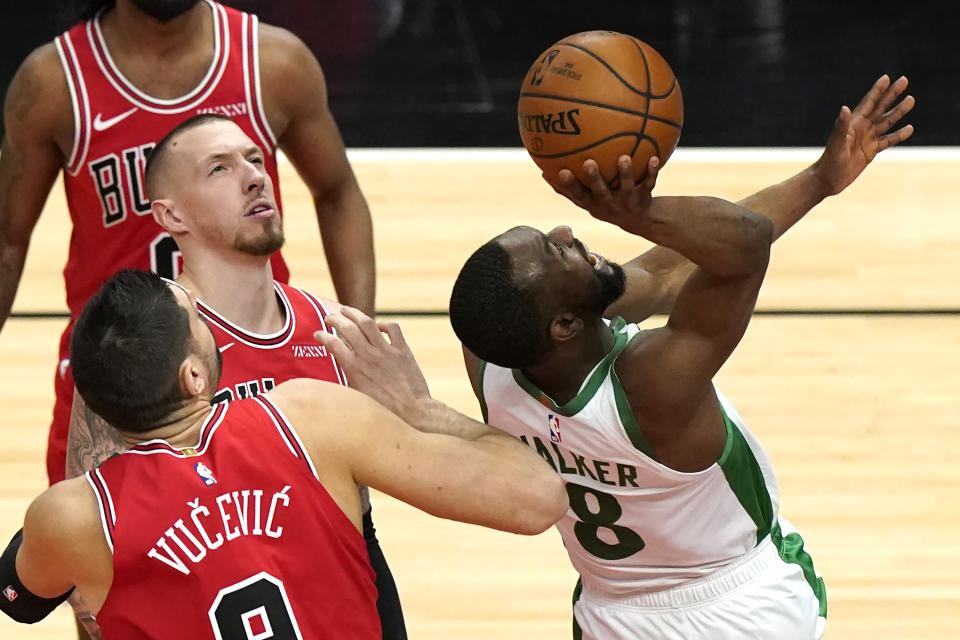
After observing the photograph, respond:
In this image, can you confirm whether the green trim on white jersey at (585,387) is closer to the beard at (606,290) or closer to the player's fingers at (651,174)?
the beard at (606,290)

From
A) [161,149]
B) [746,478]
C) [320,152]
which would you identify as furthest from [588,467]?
[320,152]

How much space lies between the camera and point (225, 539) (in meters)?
2.37

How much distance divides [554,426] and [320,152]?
1.27 meters

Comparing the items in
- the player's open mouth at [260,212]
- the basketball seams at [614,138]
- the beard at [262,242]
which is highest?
the basketball seams at [614,138]

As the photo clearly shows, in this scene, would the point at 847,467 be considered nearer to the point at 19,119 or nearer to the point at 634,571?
the point at 634,571

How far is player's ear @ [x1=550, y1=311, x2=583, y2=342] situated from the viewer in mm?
2840

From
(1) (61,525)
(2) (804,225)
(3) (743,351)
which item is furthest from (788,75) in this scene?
(1) (61,525)

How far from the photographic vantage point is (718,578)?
10.3ft

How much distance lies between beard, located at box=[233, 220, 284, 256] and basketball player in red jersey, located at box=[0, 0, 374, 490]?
48 cm

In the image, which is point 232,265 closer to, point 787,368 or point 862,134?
point 862,134

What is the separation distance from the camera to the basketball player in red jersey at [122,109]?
369 centimetres

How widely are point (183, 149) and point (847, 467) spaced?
3.08m

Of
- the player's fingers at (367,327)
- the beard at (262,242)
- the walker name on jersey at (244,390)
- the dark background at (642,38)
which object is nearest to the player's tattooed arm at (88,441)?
the walker name on jersey at (244,390)

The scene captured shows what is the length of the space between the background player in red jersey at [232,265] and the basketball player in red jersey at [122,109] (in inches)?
14.2
